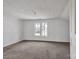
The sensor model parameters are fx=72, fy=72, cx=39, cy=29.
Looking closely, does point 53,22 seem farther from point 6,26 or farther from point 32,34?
point 6,26

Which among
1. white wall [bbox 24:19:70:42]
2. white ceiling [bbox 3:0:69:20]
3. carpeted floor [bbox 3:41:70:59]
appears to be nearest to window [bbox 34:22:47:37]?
white wall [bbox 24:19:70:42]

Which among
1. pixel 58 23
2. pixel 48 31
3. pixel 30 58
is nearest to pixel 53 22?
pixel 58 23

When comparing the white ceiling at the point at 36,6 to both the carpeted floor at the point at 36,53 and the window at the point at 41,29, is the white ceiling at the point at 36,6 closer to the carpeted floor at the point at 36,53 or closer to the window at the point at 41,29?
the carpeted floor at the point at 36,53

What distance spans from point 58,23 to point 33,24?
9.02ft

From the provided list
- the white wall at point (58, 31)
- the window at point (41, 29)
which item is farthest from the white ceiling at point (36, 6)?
the window at point (41, 29)

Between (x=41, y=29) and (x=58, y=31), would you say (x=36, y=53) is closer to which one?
(x=58, y=31)

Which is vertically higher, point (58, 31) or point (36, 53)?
point (58, 31)

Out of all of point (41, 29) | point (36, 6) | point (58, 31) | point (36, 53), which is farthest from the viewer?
point (41, 29)

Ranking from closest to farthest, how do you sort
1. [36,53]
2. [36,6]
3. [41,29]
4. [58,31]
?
[36,6] < [36,53] < [58,31] < [41,29]

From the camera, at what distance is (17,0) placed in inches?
107

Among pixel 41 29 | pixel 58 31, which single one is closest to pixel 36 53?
pixel 58 31

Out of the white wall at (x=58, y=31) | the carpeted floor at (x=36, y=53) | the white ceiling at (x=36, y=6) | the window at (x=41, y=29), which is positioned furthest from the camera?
the window at (x=41, y=29)

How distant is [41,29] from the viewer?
7953 millimetres

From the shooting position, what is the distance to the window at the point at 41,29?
308 inches
